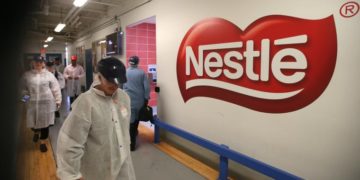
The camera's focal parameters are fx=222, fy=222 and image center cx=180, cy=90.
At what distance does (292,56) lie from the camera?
215 cm

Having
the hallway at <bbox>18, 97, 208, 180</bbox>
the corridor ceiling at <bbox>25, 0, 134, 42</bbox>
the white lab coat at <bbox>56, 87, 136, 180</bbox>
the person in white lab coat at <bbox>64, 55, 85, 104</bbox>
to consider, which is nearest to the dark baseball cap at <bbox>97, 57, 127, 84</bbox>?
the white lab coat at <bbox>56, 87, 136, 180</bbox>

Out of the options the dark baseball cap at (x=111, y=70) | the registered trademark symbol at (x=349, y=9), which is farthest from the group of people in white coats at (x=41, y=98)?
the registered trademark symbol at (x=349, y=9)

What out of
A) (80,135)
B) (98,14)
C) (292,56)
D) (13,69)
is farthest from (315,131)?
(98,14)

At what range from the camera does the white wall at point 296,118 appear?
180cm

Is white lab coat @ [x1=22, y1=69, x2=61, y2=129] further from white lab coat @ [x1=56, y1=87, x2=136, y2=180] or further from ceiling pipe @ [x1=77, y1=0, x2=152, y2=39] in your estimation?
white lab coat @ [x1=56, y1=87, x2=136, y2=180]

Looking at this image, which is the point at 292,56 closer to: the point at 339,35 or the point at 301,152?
the point at 339,35

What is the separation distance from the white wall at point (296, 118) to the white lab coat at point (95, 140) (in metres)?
1.57

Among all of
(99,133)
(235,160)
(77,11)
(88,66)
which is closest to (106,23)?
(77,11)

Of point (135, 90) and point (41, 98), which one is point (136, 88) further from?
point (41, 98)

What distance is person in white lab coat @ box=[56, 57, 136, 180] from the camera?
132cm

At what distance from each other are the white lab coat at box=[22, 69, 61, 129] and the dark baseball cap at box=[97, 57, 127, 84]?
2812 millimetres

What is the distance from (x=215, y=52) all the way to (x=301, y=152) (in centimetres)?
156

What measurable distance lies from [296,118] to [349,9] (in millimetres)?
1030

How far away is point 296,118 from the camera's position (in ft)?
7.14
